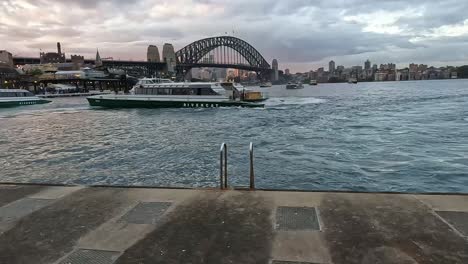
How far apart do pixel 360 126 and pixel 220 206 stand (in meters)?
24.4

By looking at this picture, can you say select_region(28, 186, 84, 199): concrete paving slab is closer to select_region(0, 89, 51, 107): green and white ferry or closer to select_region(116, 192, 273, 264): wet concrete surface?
select_region(116, 192, 273, 264): wet concrete surface

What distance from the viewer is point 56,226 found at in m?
5.52

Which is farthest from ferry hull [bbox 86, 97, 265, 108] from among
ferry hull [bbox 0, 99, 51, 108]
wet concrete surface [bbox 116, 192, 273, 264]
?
wet concrete surface [bbox 116, 192, 273, 264]

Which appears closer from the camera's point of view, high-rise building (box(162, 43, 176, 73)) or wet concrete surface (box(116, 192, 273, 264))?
wet concrete surface (box(116, 192, 273, 264))

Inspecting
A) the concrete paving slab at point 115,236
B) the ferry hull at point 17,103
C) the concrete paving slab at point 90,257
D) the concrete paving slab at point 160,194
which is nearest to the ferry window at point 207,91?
the ferry hull at point 17,103

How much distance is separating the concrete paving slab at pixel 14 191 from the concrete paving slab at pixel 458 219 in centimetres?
776

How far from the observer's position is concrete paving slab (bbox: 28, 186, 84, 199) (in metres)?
7.05

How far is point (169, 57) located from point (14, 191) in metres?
193

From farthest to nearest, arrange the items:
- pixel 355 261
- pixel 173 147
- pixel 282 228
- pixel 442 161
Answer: pixel 173 147, pixel 442 161, pixel 282 228, pixel 355 261

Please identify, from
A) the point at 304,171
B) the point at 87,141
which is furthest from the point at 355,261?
the point at 87,141

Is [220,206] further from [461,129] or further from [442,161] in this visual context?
[461,129]

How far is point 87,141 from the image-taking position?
77.2 feet

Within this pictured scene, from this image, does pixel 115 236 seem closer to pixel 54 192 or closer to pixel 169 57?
pixel 54 192

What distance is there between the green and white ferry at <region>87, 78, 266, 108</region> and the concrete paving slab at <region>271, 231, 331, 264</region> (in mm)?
45903
